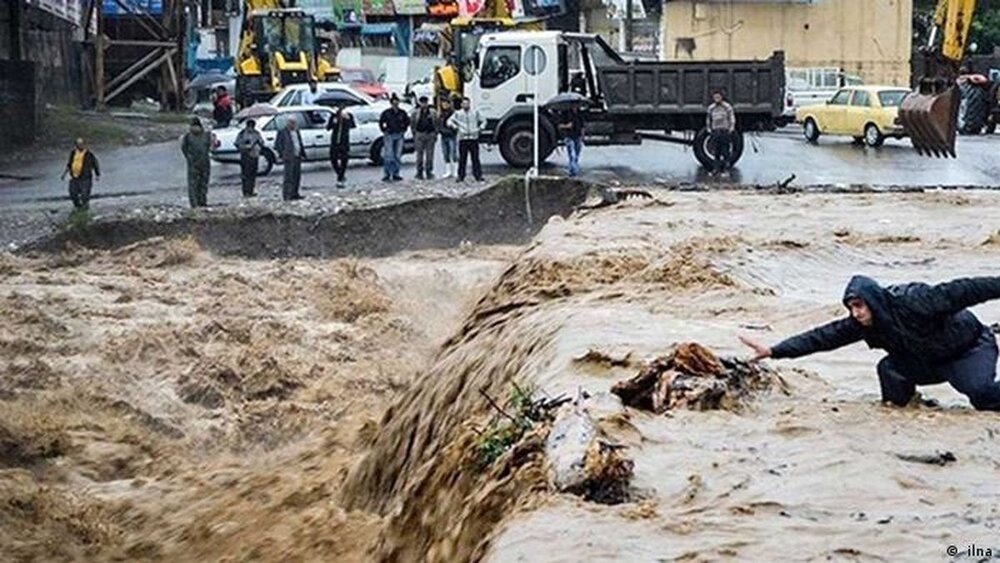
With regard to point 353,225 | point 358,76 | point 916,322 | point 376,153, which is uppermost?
point 358,76

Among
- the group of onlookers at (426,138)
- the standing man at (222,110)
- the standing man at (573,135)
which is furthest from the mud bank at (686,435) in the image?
the standing man at (222,110)

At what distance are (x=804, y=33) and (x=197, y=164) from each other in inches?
1345

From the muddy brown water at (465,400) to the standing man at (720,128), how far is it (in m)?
6.26

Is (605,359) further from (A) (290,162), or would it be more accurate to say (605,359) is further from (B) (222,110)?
(B) (222,110)

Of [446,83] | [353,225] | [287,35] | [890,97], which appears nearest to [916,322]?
[353,225]

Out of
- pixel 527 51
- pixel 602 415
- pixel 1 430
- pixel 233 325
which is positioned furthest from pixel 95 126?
pixel 602 415

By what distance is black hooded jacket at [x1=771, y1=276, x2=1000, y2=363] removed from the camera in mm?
7988

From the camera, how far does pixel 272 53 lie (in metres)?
43.3

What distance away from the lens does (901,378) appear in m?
8.52

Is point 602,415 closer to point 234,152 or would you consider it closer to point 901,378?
point 901,378

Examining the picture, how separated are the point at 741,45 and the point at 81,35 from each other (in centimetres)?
2128

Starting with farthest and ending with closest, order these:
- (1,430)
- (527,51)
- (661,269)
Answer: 1. (527,51)
2. (1,430)
3. (661,269)

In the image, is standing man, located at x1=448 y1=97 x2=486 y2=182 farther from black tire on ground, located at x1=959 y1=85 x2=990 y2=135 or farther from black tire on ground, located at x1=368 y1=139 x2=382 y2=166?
black tire on ground, located at x1=959 y1=85 x2=990 y2=135

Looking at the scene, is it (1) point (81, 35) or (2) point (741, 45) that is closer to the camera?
(1) point (81, 35)
